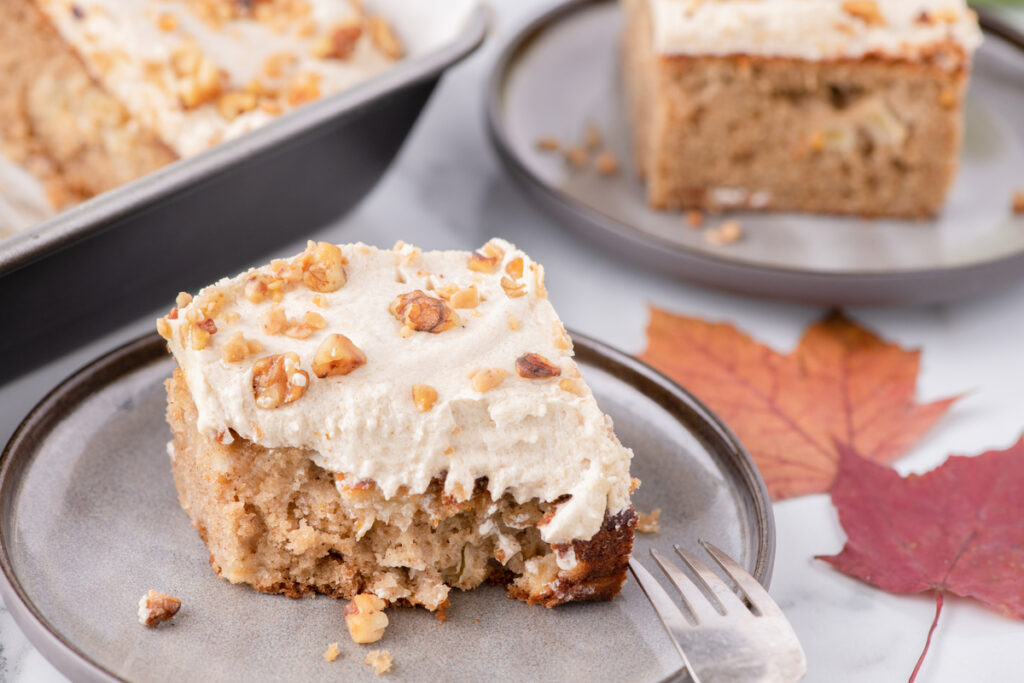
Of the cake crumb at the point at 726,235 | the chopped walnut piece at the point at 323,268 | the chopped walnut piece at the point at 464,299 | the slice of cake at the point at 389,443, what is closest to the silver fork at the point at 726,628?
the slice of cake at the point at 389,443

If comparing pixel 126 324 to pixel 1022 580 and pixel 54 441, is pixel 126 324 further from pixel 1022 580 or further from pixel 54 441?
pixel 1022 580

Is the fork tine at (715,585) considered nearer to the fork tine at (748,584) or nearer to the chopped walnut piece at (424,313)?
the fork tine at (748,584)

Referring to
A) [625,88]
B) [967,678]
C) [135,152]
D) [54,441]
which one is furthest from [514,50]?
[967,678]

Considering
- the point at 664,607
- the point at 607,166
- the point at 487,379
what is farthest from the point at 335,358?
the point at 607,166

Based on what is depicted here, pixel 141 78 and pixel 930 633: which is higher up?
pixel 141 78

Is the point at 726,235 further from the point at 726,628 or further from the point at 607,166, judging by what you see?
the point at 726,628

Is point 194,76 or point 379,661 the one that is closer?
point 379,661

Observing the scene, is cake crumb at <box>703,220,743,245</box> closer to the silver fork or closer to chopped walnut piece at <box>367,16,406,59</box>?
chopped walnut piece at <box>367,16,406,59</box>
